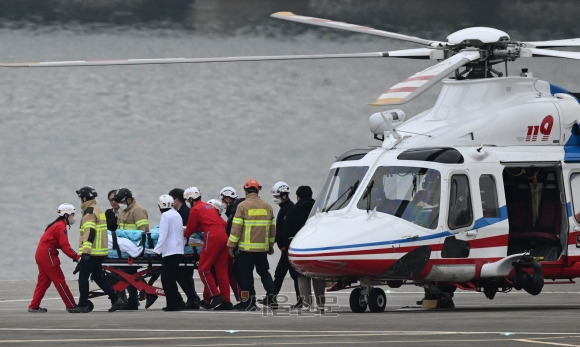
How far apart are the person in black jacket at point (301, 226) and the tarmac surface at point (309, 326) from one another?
371 mm

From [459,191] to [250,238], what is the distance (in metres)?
2.71

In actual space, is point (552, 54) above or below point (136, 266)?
above

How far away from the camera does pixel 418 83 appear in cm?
1449

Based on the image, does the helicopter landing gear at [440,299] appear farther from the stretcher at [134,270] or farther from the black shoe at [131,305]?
the black shoe at [131,305]

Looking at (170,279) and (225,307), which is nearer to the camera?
(170,279)

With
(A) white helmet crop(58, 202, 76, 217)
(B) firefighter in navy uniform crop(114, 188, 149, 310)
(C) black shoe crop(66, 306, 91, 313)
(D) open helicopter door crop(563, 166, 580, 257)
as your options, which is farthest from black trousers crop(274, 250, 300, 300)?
(D) open helicopter door crop(563, 166, 580, 257)

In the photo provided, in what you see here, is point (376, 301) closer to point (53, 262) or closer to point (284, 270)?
point (284, 270)

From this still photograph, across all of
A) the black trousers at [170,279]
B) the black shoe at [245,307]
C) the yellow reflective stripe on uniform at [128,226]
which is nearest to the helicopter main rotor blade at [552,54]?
the black shoe at [245,307]

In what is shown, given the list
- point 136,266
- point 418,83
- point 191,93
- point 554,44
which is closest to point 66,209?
point 136,266

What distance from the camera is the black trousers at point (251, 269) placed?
58.6ft

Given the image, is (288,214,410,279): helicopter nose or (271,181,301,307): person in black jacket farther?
(271,181,301,307): person in black jacket

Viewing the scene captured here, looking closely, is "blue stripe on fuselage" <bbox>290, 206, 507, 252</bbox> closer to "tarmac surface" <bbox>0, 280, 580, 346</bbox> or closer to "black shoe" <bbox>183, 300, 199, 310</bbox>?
"tarmac surface" <bbox>0, 280, 580, 346</bbox>

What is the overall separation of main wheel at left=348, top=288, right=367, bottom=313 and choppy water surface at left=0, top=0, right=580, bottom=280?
17.8 metres

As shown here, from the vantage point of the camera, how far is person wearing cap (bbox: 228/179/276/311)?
17.9 m
